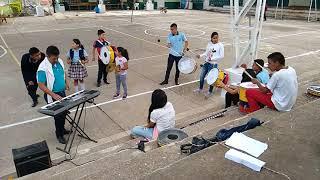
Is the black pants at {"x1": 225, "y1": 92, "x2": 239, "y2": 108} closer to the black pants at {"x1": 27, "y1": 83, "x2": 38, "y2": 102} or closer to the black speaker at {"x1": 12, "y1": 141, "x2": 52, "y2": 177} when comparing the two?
the black speaker at {"x1": 12, "y1": 141, "x2": 52, "y2": 177}

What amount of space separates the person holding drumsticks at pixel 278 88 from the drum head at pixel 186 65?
2.87 m

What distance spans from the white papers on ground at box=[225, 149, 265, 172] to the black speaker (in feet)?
9.44

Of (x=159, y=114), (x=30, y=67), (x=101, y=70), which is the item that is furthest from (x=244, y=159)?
(x=101, y=70)

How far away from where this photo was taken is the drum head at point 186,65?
8953mm

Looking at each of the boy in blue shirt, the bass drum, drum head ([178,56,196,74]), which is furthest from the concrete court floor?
the boy in blue shirt

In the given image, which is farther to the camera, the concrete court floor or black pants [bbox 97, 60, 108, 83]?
black pants [bbox 97, 60, 108, 83]

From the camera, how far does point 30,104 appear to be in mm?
8109

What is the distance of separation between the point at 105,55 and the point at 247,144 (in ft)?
17.6

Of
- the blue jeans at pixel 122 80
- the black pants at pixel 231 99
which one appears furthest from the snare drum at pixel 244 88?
the blue jeans at pixel 122 80

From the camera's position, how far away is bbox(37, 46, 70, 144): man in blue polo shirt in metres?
6.00

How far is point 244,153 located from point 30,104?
600 centimetres

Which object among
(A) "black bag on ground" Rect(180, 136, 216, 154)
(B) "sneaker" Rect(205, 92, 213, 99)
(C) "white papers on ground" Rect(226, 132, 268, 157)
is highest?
(C) "white papers on ground" Rect(226, 132, 268, 157)

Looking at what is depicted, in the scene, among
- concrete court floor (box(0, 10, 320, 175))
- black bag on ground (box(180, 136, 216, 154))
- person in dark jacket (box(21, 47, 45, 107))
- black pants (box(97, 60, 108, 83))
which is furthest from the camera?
black pants (box(97, 60, 108, 83))

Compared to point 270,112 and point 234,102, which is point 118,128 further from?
point 270,112
